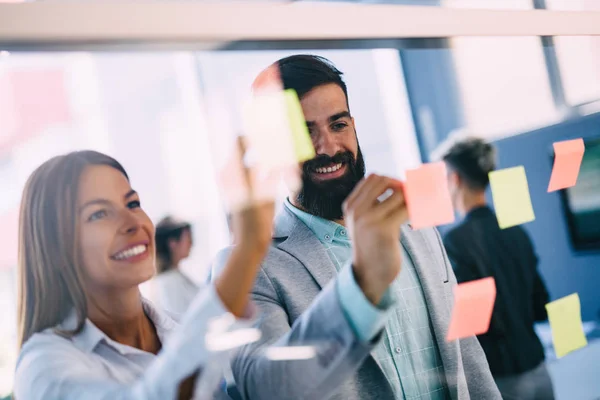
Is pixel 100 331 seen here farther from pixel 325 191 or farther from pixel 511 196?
pixel 511 196

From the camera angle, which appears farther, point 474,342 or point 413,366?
point 474,342

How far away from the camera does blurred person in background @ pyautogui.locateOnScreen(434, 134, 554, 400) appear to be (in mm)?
1062

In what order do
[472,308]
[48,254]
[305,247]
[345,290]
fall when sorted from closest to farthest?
1. [48,254]
2. [345,290]
3. [305,247]
4. [472,308]

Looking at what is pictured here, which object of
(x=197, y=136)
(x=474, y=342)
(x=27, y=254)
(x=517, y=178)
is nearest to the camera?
(x=27, y=254)

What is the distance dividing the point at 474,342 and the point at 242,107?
0.59 metres

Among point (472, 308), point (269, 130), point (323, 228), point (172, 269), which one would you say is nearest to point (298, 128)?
point (269, 130)

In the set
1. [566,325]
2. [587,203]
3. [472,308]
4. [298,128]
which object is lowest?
[566,325]

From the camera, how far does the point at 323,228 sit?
87 centimetres

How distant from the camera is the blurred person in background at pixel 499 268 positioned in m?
1.06

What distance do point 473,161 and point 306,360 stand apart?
1.88 feet

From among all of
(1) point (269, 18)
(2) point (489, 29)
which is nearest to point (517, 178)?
(2) point (489, 29)

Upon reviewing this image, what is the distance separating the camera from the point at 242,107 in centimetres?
79

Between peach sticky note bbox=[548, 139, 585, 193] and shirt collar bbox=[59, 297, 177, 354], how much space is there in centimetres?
88

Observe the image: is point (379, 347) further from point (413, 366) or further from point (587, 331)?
point (587, 331)
